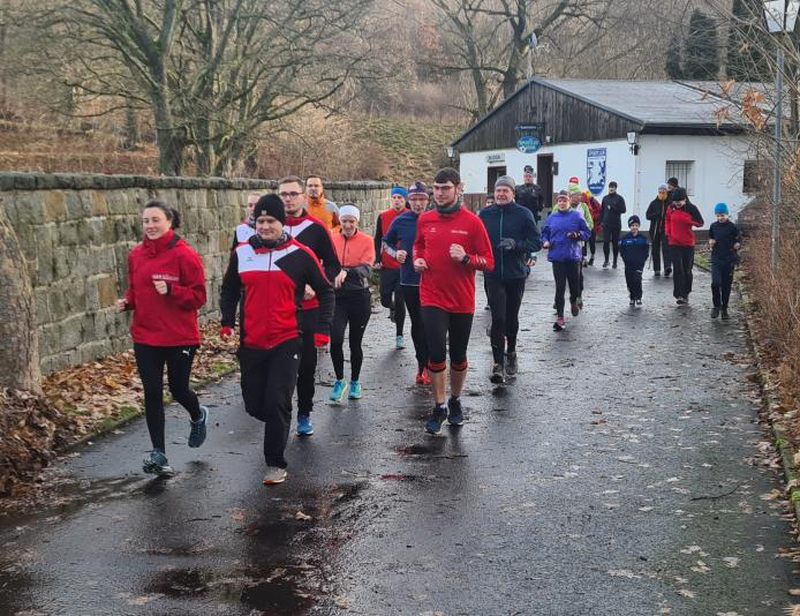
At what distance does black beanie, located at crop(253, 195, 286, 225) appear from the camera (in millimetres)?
7039

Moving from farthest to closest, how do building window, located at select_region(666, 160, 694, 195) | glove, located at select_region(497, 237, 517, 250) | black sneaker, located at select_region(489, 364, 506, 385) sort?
1. building window, located at select_region(666, 160, 694, 195)
2. glove, located at select_region(497, 237, 517, 250)
3. black sneaker, located at select_region(489, 364, 506, 385)

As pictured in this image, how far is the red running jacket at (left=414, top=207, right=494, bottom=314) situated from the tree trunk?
3.04 metres

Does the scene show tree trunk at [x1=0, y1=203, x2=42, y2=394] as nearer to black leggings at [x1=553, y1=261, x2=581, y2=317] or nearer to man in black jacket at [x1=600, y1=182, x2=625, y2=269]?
black leggings at [x1=553, y1=261, x2=581, y2=317]

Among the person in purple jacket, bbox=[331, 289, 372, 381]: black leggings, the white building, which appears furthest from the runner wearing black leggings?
the white building

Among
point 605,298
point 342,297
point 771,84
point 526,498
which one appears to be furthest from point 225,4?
point 526,498

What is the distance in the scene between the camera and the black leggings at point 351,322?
961 centimetres

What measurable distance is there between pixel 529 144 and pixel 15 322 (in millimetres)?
34887

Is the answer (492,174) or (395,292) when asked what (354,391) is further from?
(492,174)

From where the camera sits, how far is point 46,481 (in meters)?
6.96

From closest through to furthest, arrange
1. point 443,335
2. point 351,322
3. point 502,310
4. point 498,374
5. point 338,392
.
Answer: point 443,335 < point 338,392 < point 351,322 < point 498,374 < point 502,310

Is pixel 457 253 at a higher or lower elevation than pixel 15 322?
higher

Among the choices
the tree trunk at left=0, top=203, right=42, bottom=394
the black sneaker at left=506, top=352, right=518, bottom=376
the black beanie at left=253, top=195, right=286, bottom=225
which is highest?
the black beanie at left=253, top=195, right=286, bottom=225

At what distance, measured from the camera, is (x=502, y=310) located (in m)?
10.8

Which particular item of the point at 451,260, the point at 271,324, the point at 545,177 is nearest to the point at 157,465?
the point at 271,324
